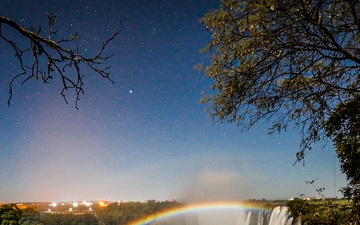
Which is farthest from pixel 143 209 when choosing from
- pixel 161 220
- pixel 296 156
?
pixel 296 156

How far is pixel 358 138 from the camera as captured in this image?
5773 millimetres

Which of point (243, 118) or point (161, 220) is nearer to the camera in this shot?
point (243, 118)

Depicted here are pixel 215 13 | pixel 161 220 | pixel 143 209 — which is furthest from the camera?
pixel 161 220

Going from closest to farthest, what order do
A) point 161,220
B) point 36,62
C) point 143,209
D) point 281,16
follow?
point 36,62 < point 281,16 < point 143,209 < point 161,220

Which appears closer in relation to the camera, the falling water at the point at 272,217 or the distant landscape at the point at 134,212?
the distant landscape at the point at 134,212

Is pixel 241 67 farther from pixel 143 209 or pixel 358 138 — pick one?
pixel 143 209

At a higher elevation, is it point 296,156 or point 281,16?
point 281,16

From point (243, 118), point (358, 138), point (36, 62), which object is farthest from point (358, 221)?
point (36, 62)

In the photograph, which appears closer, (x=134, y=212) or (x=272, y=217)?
(x=272, y=217)

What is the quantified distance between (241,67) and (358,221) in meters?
3.78

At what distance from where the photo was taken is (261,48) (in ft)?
15.9

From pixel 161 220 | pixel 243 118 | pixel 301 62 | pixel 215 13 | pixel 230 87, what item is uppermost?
pixel 215 13

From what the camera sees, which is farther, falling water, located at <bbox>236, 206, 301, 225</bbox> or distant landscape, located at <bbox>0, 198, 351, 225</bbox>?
falling water, located at <bbox>236, 206, 301, 225</bbox>

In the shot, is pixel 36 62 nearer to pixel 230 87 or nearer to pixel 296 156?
pixel 230 87
